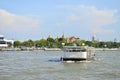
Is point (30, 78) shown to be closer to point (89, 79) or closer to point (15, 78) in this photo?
point (15, 78)

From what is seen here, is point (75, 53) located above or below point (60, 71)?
above

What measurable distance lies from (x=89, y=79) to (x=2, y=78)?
9.14m

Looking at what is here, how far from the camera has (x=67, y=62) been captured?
6325 centimetres

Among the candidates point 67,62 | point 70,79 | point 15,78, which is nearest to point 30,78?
point 15,78

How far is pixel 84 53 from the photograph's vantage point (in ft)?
208

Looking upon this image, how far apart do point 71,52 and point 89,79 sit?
2587cm

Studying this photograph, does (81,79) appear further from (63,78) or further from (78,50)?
(78,50)

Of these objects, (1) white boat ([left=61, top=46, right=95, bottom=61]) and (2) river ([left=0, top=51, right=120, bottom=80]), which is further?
(1) white boat ([left=61, top=46, right=95, bottom=61])

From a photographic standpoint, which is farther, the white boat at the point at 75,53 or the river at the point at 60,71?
the white boat at the point at 75,53

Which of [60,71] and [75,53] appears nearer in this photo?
[60,71]

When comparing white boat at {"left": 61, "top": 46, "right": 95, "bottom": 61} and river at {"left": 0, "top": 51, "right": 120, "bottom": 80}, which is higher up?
white boat at {"left": 61, "top": 46, "right": 95, "bottom": 61}

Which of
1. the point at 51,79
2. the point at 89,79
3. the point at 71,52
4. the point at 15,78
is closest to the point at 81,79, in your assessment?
the point at 89,79

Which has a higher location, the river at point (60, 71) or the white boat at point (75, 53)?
the white boat at point (75, 53)

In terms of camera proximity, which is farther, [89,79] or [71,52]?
[71,52]
